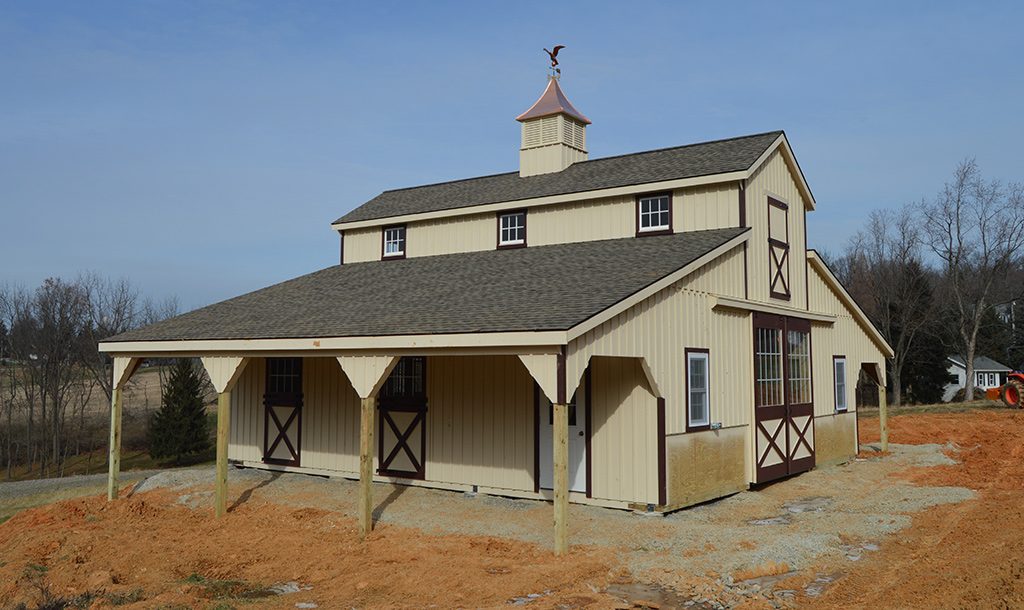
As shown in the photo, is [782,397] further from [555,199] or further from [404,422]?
[404,422]

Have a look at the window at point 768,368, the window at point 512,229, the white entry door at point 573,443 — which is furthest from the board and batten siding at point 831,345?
the white entry door at point 573,443

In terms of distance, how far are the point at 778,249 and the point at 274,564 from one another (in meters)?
11.3

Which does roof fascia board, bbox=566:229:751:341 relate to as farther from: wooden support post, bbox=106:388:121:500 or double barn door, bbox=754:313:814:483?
wooden support post, bbox=106:388:121:500

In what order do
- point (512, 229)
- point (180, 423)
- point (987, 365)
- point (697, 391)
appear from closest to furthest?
point (697, 391), point (512, 229), point (180, 423), point (987, 365)

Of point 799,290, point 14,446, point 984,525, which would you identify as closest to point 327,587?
point 984,525

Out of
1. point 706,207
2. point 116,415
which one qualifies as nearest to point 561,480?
point 706,207

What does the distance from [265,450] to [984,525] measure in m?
13.2

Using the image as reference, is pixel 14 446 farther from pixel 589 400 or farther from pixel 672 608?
pixel 672 608

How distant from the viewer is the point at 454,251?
60.7ft

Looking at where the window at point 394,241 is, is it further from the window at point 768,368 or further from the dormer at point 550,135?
the window at point 768,368

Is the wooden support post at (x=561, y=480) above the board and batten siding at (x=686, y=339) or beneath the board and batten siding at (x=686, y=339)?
beneath

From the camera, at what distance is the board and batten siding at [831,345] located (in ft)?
55.7

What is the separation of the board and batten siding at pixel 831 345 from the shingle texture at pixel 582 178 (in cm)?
360

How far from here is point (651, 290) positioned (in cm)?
1109
